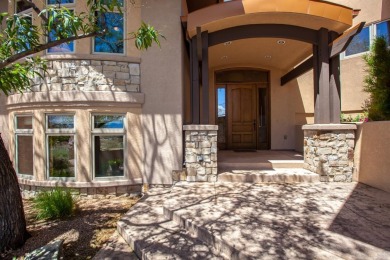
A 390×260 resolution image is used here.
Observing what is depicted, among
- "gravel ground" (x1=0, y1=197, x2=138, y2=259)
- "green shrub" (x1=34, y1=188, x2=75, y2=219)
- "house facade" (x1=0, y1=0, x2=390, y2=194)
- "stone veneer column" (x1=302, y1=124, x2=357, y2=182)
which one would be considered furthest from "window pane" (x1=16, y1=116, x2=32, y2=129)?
"stone veneer column" (x1=302, y1=124, x2=357, y2=182)

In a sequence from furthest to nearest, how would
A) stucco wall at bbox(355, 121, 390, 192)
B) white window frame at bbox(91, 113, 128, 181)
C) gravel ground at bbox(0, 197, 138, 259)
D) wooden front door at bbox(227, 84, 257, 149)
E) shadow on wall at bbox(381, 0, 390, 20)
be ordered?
wooden front door at bbox(227, 84, 257, 149) < shadow on wall at bbox(381, 0, 390, 20) < white window frame at bbox(91, 113, 128, 181) < stucco wall at bbox(355, 121, 390, 192) < gravel ground at bbox(0, 197, 138, 259)

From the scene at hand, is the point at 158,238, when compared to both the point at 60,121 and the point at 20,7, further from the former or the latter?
the point at 20,7

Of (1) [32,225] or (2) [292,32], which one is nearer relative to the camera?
(1) [32,225]

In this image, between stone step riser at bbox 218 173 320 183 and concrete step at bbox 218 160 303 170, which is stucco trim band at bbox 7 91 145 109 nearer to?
concrete step at bbox 218 160 303 170

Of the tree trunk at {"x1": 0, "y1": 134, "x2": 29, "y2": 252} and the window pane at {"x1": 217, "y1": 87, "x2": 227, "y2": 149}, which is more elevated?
the window pane at {"x1": 217, "y1": 87, "x2": 227, "y2": 149}

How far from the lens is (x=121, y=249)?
10.6 feet

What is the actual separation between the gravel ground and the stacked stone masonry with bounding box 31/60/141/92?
2840mm

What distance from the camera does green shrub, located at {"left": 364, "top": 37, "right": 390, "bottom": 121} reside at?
17.0 ft

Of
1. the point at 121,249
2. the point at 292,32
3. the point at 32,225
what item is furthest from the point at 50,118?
the point at 292,32

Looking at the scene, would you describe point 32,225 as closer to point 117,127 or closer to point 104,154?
point 104,154

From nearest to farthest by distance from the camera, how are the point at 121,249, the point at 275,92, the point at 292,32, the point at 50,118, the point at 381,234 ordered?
the point at 381,234 < the point at 121,249 < the point at 292,32 < the point at 50,118 < the point at 275,92

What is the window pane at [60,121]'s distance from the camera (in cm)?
561

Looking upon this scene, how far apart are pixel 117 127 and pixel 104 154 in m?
0.77

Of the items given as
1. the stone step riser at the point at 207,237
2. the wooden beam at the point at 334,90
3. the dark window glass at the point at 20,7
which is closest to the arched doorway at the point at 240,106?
the wooden beam at the point at 334,90
